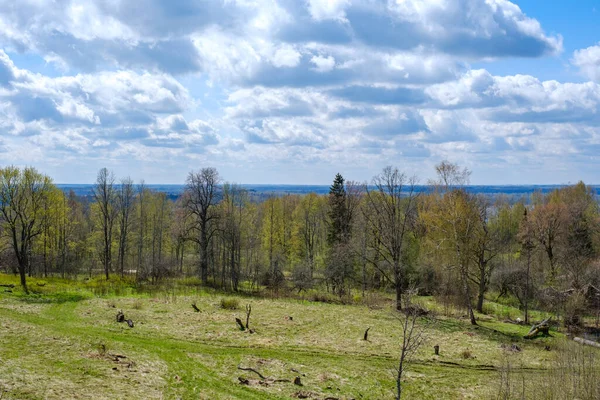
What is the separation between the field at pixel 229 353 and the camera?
15.0m

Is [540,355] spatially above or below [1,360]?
below

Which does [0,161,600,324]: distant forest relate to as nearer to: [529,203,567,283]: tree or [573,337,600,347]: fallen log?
[529,203,567,283]: tree

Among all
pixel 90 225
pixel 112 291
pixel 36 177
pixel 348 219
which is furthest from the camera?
pixel 90 225

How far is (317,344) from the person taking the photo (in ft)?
75.2

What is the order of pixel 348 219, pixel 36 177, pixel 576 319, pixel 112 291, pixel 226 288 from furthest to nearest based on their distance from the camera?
1. pixel 348 219
2. pixel 226 288
3. pixel 36 177
4. pixel 112 291
5. pixel 576 319

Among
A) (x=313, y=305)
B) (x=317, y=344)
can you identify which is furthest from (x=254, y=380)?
(x=313, y=305)

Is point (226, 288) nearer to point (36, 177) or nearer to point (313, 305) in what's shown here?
point (313, 305)

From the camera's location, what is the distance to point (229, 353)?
65.5 feet

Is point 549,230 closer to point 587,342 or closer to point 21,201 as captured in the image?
point 587,342

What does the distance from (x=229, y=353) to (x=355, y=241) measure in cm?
2995

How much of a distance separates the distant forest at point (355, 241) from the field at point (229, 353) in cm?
705

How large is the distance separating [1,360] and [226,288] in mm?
31396

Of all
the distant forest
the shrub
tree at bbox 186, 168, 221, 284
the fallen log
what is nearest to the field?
the shrub

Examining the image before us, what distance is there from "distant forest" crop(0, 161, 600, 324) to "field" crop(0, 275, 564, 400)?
7.05 m
